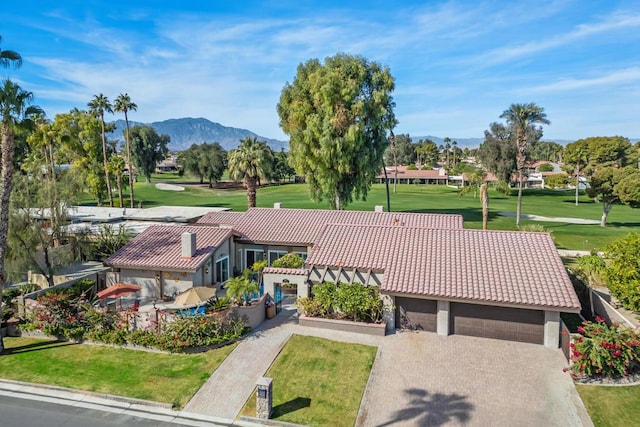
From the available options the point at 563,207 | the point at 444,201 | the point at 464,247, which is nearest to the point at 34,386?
the point at 464,247

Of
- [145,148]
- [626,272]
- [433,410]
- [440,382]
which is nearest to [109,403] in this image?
[433,410]

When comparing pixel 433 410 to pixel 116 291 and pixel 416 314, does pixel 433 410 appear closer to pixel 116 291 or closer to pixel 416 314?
pixel 416 314

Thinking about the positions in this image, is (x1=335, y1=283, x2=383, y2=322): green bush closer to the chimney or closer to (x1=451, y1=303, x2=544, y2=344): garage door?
(x1=451, y1=303, x2=544, y2=344): garage door

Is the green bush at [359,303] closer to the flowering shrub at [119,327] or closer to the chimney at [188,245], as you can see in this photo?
the flowering shrub at [119,327]

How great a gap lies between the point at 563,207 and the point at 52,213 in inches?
2701

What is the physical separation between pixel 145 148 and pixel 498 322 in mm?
93610

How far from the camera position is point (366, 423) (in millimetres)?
14758

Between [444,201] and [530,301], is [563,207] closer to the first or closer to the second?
[444,201]

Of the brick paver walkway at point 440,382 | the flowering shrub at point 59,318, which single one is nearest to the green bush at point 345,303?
the brick paver walkway at point 440,382

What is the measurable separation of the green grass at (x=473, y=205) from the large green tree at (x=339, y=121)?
1456cm

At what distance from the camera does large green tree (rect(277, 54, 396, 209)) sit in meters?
41.1

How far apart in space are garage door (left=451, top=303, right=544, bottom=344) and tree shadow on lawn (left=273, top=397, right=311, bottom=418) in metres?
8.70

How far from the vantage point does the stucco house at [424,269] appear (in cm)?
2003

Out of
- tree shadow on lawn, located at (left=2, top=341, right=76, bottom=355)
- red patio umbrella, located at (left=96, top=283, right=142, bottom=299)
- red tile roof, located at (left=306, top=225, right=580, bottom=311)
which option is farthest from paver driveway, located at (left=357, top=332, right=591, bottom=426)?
tree shadow on lawn, located at (left=2, top=341, right=76, bottom=355)
